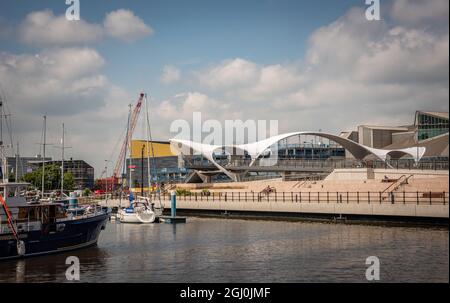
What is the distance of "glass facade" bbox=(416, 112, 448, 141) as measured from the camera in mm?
86963

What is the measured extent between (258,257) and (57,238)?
41.6ft

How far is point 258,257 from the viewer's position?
28547 millimetres

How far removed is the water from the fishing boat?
0.73 m

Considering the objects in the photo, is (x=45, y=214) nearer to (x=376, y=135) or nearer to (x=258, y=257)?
(x=258, y=257)

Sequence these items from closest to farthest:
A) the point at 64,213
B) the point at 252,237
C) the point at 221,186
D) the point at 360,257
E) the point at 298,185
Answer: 1. the point at 360,257
2. the point at 64,213
3. the point at 252,237
4. the point at 298,185
5. the point at 221,186

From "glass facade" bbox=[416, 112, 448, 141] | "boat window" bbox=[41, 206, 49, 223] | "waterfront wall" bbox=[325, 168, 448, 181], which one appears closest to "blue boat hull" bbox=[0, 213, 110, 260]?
"boat window" bbox=[41, 206, 49, 223]

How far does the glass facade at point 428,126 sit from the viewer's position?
87.0m

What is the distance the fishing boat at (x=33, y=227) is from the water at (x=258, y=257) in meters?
0.73

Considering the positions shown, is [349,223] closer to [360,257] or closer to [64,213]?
[360,257]

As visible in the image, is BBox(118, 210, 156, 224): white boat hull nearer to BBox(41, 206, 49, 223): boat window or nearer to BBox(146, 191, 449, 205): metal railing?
BBox(146, 191, 449, 205): metal railing

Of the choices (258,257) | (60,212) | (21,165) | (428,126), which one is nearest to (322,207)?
(258,257)
